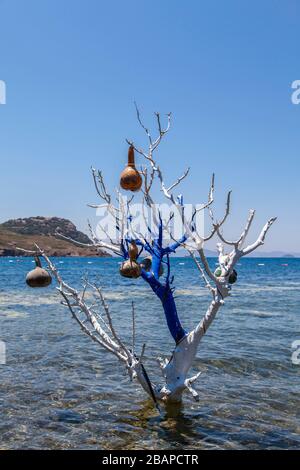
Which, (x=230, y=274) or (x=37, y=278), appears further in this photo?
(x=230, y=274)

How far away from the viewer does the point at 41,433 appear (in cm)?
771

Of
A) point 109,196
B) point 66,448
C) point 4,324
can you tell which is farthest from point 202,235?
point 4,324

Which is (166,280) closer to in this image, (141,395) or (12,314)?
(141,395)

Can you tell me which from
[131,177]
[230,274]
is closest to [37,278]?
[131,177]

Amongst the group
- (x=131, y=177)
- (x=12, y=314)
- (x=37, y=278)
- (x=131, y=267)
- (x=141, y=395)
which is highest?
(x=131, y=177)

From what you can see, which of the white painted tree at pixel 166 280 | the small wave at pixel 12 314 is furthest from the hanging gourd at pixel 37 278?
the small wave at pixel 12 314

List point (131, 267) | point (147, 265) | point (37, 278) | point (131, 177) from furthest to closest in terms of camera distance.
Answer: point (147, 265)
point (131, 177)
point (131, 267)
point (37, 278)

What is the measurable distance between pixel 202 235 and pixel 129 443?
3.72 m

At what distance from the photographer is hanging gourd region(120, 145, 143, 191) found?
7887mm

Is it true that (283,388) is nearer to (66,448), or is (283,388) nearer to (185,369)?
(185,369)

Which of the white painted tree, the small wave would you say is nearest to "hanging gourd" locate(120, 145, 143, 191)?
the white painted tree

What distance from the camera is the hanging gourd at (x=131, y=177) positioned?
7.89 meters

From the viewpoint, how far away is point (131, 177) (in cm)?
788

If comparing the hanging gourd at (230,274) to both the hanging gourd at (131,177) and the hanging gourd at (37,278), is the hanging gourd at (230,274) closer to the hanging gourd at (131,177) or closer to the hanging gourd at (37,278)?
the hanging gourd at (131,177)
